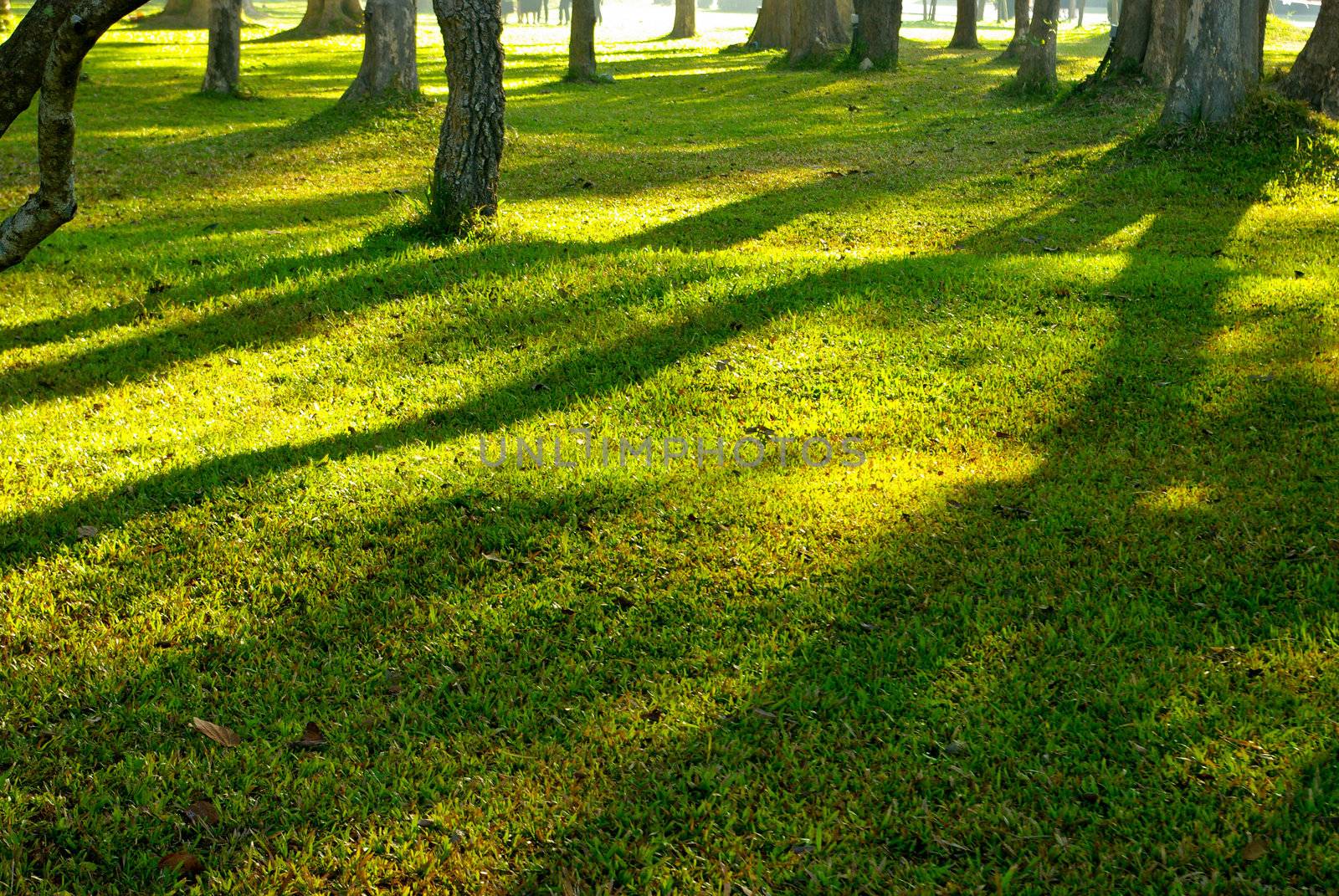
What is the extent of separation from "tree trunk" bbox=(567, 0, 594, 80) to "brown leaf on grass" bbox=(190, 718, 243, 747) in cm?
2154

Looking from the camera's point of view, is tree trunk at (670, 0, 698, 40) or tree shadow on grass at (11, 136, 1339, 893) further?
tree trunk at (670, 0, 698, 40)

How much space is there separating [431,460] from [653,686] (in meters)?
2.39

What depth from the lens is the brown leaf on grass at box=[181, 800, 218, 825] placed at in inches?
140

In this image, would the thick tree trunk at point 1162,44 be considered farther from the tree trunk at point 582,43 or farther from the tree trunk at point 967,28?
the tree trunk at point 967,28

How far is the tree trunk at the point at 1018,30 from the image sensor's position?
2689 cm

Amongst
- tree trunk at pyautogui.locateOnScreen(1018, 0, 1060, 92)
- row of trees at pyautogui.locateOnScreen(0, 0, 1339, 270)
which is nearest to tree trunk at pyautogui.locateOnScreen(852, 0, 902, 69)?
row of trees at pyautogui.locateOnScreen(0, 0, 1339, 270)

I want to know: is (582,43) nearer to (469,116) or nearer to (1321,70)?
(469,116)

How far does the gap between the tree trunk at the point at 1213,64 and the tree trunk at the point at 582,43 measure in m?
13.7

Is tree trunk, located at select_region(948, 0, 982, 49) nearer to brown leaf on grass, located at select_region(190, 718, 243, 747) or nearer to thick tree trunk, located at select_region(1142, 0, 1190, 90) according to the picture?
thick tree trunk, located at select_region(1142, 0, 1190, 90)

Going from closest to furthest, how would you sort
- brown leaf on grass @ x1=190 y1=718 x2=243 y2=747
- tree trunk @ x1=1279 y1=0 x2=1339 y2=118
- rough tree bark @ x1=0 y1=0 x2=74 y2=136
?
1. brown leaf on grass @ x1=190 y1=718 x2=243 y2=747
2. rough tree bark @ x1=0 y1=0 x2=74 y2=136
3. tree trunk @ x1=1279 y1=0 x2=1339 y2=118

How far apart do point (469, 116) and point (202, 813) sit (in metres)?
7.75

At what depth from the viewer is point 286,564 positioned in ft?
16.6

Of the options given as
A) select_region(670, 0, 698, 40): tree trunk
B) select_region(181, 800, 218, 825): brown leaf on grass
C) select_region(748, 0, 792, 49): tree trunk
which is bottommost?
select_region(181, 800, 218, 825): brown leaf on grass

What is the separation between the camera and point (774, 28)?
32.0 m
